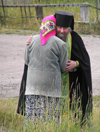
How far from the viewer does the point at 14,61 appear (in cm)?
1052

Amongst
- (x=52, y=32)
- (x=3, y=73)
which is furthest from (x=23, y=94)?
(x=3, y=73)

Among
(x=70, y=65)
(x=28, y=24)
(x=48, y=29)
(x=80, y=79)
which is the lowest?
(x=28, y=24)

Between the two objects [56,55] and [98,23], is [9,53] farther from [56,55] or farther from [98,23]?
[56,55]

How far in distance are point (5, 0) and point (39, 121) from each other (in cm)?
1683

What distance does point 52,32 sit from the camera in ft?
12.5

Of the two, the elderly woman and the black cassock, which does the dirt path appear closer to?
the black cassock

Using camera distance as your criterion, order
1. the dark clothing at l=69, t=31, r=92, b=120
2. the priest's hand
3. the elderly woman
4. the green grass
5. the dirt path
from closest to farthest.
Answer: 1. the elderly woman
2. the priest's hand
3. the dark clothing at l=69, t=31, r=92, b=120
4. the dirt path
5. the green grass

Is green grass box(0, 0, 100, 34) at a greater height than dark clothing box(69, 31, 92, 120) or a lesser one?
lesser

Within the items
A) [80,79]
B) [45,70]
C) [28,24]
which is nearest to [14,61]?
[28,24]

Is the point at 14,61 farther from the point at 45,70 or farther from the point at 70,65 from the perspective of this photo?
the point at 45,70

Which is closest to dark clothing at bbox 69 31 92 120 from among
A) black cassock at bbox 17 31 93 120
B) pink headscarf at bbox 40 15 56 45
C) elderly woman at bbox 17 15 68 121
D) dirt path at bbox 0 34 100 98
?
black cassock at bbox 17 31 93 120

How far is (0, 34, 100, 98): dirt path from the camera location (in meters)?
7.87

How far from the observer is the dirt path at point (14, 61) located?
7.87m

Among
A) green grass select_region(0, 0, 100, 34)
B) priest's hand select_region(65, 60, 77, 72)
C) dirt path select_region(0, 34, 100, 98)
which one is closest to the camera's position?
priest's hand select_region(65, 60, 77, 72)
